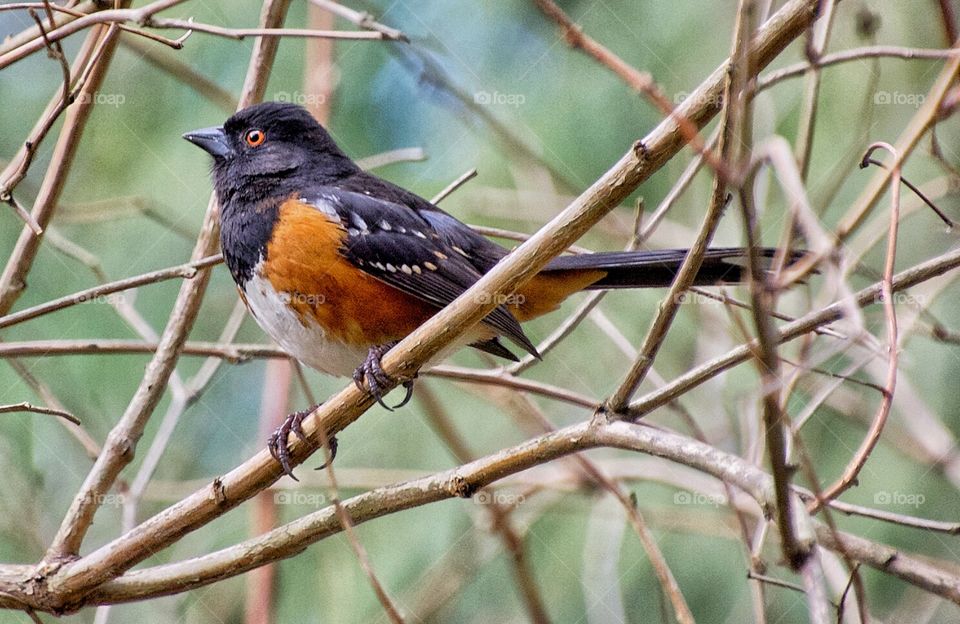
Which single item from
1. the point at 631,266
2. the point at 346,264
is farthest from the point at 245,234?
the point at 631,266

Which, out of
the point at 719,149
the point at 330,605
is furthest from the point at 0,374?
the point at 719,149

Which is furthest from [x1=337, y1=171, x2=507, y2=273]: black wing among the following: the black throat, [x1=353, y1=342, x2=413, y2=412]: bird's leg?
[x1=353, y1=342, x2=413, y2=412]: bird's leg

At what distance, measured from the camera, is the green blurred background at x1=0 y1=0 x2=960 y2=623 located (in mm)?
3035

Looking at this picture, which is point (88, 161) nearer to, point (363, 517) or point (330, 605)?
point (330, 605)

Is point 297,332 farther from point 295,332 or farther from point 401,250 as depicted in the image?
point 401,250

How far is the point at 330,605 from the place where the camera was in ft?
10.3

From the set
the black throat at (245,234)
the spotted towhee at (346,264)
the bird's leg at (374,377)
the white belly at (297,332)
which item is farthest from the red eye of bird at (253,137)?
the bird's leg at (374,377)

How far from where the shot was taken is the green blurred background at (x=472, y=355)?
304cm

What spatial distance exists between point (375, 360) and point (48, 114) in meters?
0.80

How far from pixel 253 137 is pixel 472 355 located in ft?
4.61

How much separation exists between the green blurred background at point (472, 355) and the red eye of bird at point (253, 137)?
326mm

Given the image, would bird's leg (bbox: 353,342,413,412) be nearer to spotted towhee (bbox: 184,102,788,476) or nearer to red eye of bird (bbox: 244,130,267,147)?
spotted towhee (bbox: 184,102,788,476)

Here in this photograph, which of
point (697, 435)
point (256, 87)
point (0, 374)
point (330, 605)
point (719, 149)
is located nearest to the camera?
point (719, 149)

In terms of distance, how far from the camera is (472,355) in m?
3.91
